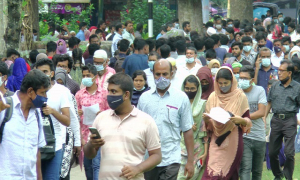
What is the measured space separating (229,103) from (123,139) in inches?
109

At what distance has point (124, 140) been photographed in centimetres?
493

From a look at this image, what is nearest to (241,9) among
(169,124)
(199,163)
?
(199,163)

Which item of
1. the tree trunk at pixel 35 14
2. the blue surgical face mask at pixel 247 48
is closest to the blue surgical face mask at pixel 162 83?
the blue surgical face mask at pixel 247 48

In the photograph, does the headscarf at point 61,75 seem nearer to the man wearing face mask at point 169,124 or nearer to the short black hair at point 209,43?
the man wearing face mask at point 169,124

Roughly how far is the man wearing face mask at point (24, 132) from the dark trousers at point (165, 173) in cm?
142

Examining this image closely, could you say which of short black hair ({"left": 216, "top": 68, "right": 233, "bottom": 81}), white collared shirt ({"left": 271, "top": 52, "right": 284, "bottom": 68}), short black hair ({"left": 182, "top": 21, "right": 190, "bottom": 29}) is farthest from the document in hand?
short black hair ({"left": 182, "top": 21, "right": 190, "bottom": 29})

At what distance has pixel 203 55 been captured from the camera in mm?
13055

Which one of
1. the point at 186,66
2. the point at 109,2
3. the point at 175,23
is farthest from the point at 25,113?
the point at 109,2

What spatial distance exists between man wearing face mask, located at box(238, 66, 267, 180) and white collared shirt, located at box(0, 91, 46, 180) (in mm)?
3494

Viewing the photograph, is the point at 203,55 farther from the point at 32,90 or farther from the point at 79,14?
the point at 79,14

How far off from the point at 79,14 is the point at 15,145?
22794 millimetres

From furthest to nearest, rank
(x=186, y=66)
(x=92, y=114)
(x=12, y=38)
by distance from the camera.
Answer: (x=12, y=38)
(x=186, y=66)
(x=92, y=114)

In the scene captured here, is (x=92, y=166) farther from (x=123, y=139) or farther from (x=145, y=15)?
(x=145, y=15)

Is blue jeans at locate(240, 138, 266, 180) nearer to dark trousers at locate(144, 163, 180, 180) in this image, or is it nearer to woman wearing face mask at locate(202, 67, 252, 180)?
woman wearing face mask at locate(202, 67, 252, 180)
